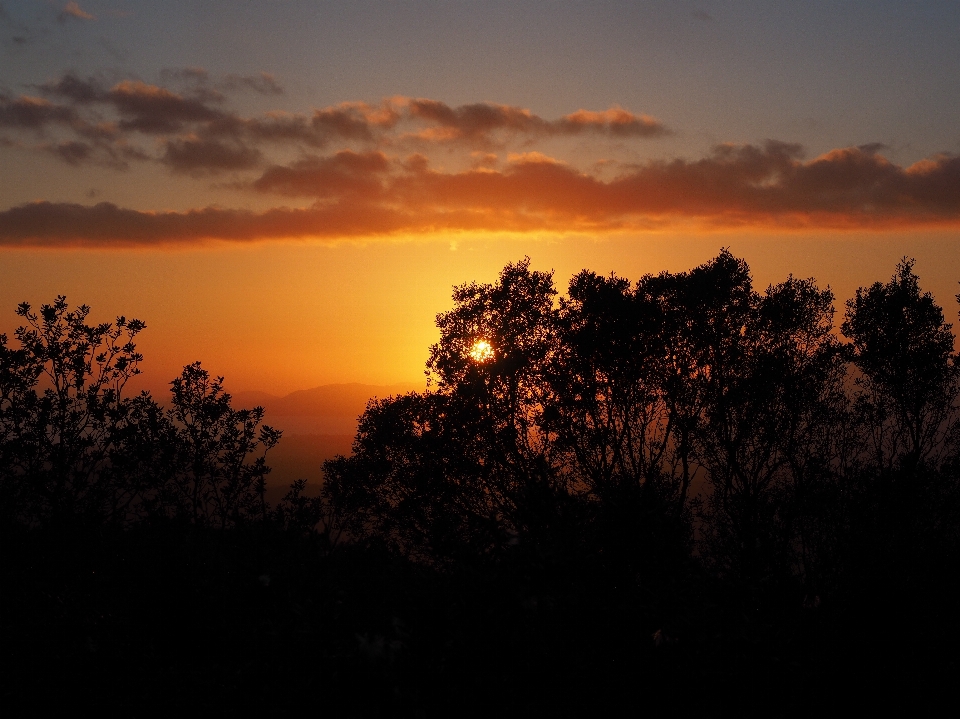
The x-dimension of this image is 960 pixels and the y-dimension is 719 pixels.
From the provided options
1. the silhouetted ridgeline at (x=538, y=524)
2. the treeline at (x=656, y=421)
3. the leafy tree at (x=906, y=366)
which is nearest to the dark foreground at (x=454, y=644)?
the silhouetted ridgeline at (x=538, y=524)

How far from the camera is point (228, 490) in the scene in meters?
32.2

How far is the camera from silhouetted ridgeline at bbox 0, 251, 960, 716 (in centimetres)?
1572

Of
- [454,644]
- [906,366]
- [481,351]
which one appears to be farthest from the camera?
[906,366]

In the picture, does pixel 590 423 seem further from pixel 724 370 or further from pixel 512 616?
pixel 512 616

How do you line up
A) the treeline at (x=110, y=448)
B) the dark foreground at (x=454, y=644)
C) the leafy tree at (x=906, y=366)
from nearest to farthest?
the dark foreground at (x=454, y=644) → the treeline at (x=110, y=448) → the leafy tree at (x=906, y=366)

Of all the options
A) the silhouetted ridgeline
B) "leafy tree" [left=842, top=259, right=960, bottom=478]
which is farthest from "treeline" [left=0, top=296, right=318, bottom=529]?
"leafy tree" [left=842, top=259, right=960, bottom=478]

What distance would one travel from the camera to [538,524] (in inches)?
849

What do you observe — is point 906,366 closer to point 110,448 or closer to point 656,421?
point 656,421

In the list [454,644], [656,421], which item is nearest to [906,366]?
[656,421]

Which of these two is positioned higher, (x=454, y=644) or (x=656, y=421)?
(x=656, y=421)

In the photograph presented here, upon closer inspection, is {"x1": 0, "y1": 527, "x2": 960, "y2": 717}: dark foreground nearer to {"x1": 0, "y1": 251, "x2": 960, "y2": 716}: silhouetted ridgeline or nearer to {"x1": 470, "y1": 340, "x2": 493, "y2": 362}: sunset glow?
{"x1": 0, "y1": 251, "x2": 960, "y2": 716}: silhouetted ridgeline

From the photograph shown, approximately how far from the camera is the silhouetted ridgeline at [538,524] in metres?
15.7

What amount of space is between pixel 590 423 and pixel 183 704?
24.2 m

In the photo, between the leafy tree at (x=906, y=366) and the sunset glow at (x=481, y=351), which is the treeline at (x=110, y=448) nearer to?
the sunset glow at (x=481, y=351)
